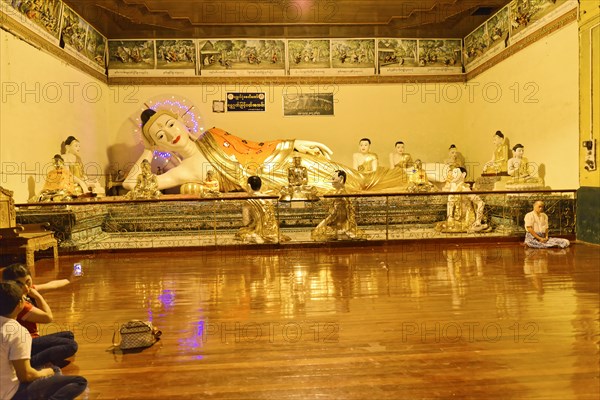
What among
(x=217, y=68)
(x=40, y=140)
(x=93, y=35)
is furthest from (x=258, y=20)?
(x=40, y=140)

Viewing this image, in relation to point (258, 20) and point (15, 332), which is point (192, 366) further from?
point (258, 20)

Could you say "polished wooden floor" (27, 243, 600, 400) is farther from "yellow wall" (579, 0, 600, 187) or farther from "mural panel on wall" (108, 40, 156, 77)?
"mural panel on wall" (108, 40, 156, 77)

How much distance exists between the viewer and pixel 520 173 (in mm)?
7340

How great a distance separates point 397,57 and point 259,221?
6.19m

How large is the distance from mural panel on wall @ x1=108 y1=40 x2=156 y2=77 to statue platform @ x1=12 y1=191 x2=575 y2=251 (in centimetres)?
418

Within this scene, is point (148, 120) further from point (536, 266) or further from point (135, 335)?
point (536, 266)

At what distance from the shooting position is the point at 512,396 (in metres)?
2.00

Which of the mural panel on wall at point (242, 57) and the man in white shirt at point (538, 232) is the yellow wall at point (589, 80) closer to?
the man in white shirt at point (538, 232)

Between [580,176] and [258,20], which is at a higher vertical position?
[258,20]

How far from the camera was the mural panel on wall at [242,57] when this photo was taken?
33.9ft

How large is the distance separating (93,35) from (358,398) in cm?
954

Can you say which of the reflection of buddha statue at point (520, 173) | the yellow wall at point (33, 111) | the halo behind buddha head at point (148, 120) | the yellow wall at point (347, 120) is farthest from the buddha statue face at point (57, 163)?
the reflection of buddha statue at point (520, 173)

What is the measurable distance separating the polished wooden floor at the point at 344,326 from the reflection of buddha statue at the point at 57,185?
5.11 feet

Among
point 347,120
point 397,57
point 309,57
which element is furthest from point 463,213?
point 309,57
